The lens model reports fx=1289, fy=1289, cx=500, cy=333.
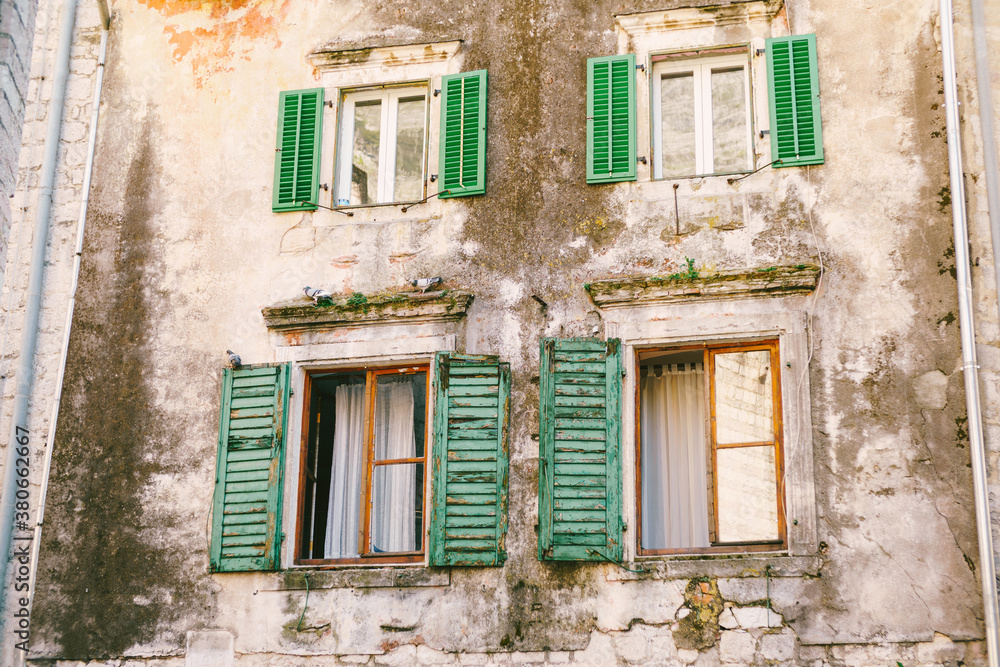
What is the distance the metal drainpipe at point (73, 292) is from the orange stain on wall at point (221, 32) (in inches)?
24.4

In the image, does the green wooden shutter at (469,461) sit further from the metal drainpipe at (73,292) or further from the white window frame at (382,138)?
the metal drainpipe at (73,292)

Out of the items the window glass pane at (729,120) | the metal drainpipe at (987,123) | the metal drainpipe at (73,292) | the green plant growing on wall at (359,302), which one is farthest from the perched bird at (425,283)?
the metal drainpipe at (987,123)

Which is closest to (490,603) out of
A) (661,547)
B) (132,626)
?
(661,547)

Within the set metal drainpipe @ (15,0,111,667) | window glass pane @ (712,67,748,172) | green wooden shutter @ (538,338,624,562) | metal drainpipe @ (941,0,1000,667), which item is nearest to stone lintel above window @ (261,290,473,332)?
green wooden shutter @ (538,338,624,562)

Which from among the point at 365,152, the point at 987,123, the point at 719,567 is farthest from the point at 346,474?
the point at 987,123

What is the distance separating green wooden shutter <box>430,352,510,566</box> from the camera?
9086 millimetres

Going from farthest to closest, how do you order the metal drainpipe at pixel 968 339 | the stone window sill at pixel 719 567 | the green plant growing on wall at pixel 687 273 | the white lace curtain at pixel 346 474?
the white lace curtain at pixel 346 474, the green plant growing on wall at pixel 687 273, the stone window sill at pixel 719 567, the metal drainpipe at pixel 968 339

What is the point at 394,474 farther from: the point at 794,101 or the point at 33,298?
the point at 794,101

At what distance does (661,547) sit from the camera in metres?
9.15

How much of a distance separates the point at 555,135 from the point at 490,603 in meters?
3.64

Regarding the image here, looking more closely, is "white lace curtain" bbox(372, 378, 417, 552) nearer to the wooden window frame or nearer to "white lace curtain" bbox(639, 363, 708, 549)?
the wooden window frame

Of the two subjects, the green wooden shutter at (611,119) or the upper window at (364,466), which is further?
the green wooden shutter at (611,119)

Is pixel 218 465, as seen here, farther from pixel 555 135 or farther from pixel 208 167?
pixel 555 135

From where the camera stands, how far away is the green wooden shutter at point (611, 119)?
984cm
